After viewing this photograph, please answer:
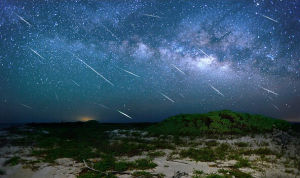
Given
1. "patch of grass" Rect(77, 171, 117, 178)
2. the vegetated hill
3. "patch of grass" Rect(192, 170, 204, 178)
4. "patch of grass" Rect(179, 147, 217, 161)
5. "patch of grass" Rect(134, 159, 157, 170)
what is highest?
the vegetated hill

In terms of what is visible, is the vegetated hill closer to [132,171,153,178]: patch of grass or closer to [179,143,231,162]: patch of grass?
[179,143,231,162]: patch of grass

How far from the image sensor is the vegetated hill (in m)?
24.6

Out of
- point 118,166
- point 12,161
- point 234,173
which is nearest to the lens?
point 234,173

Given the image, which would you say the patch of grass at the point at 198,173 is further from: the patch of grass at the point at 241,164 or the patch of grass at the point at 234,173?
the patch of grass at the point at 241,164

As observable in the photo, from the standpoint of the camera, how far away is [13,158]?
41.5 ft

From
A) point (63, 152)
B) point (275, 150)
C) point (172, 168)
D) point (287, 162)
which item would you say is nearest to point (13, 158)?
point (63, 152)

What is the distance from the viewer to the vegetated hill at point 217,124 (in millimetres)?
24562

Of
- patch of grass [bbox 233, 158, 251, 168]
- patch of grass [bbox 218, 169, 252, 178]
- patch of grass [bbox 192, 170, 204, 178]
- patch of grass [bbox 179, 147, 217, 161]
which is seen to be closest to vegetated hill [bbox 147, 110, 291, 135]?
patch of grass [bbox 179, 147, 217, 161]

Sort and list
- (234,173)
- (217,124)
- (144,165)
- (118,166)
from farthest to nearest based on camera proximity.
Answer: (217,124), (144,165), (118,166), (234,173)

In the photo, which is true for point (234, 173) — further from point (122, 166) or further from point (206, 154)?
point (122, 166)

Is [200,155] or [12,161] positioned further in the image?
[200,155]

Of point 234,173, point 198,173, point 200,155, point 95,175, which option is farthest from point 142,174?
point 200,155

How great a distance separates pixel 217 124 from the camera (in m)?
25.2

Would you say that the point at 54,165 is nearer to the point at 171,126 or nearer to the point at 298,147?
the point at 298,147
